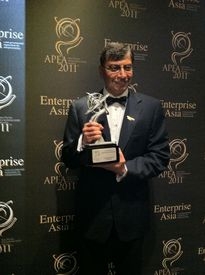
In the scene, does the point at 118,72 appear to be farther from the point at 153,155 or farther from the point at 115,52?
the point at 153,155

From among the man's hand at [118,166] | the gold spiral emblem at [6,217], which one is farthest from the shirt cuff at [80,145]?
the gold spiral emblem at [6,217]

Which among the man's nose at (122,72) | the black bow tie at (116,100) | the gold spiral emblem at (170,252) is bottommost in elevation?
the gold spiral emblem at (170,252)

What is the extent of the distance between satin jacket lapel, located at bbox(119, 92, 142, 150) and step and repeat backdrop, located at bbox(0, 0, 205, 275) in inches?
18.2

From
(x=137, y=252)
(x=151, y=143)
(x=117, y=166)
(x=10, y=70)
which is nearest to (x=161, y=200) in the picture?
(x=137, y=252)

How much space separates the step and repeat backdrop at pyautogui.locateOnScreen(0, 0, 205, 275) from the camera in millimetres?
2113

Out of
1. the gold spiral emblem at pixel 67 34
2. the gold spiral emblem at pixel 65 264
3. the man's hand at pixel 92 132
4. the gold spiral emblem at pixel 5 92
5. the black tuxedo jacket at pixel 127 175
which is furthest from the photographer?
the gold spiral emblem at pixel 65 264

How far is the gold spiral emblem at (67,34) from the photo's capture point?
2191 millimetres

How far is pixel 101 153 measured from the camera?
5.41ft

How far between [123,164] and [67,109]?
0.68 meters

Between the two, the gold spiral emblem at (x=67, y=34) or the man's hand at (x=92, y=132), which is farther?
the gold spiral emblem at (x=67, y=34)

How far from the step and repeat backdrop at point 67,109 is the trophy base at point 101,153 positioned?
640 millimetres

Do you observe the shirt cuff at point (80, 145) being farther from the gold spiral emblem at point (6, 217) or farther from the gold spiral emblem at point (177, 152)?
the gold spiral emblem at point (177, 152)

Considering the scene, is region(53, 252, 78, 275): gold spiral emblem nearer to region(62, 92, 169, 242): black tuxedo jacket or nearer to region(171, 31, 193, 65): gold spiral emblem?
region(62, 92, 169, 242): black tuxedo jacket

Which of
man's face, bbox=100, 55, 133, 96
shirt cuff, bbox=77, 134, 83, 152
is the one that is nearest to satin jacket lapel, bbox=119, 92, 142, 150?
man's face, bbox=100, 55, 133, 96
